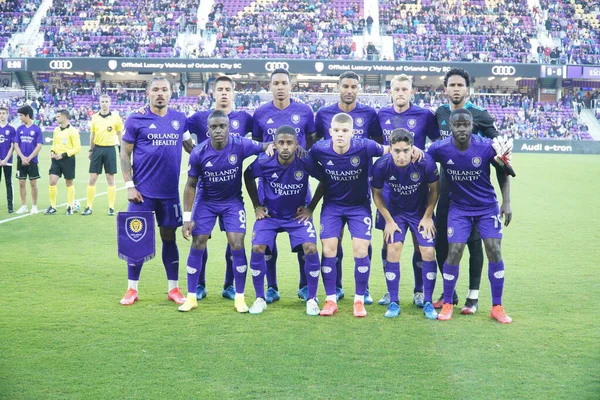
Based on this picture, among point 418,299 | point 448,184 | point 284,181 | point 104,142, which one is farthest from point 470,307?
point 104,142

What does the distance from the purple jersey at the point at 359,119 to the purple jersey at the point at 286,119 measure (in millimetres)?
146

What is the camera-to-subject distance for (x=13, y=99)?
44062 mm

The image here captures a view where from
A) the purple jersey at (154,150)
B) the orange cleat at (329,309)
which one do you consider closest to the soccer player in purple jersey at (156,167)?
the purple jersey at (154,150)

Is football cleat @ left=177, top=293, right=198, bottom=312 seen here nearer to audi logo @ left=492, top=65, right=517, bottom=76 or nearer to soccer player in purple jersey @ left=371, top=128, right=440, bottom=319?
soccer player in purple jersey @ left=371, top=128, right=440, bottom=319

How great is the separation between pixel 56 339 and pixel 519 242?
7801 mm

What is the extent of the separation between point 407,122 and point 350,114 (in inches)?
24.3

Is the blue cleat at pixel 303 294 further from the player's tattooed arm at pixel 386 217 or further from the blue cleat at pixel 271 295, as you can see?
the player's tattooed arm at pixel 386 217

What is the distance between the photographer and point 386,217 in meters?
6.82

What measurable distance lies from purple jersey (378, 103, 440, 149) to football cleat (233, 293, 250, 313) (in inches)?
90.0

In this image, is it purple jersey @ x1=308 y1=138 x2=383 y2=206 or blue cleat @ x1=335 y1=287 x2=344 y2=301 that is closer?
purple jersey @ x1=308 y1=138 x2=383 y2=206

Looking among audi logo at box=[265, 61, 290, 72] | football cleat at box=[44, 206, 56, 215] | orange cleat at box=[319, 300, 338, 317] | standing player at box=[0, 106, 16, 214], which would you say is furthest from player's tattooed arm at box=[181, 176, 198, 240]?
audi logo at box=[265, 61, 290, 72]

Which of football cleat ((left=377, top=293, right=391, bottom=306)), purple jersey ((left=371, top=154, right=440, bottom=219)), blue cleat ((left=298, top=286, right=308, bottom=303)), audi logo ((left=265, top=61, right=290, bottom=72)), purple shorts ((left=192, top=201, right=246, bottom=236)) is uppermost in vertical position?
audi logo ((left=265, top=61, right=290, bottom=72))

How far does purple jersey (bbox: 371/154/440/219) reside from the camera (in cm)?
662

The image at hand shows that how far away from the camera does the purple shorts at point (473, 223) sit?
652 cm
